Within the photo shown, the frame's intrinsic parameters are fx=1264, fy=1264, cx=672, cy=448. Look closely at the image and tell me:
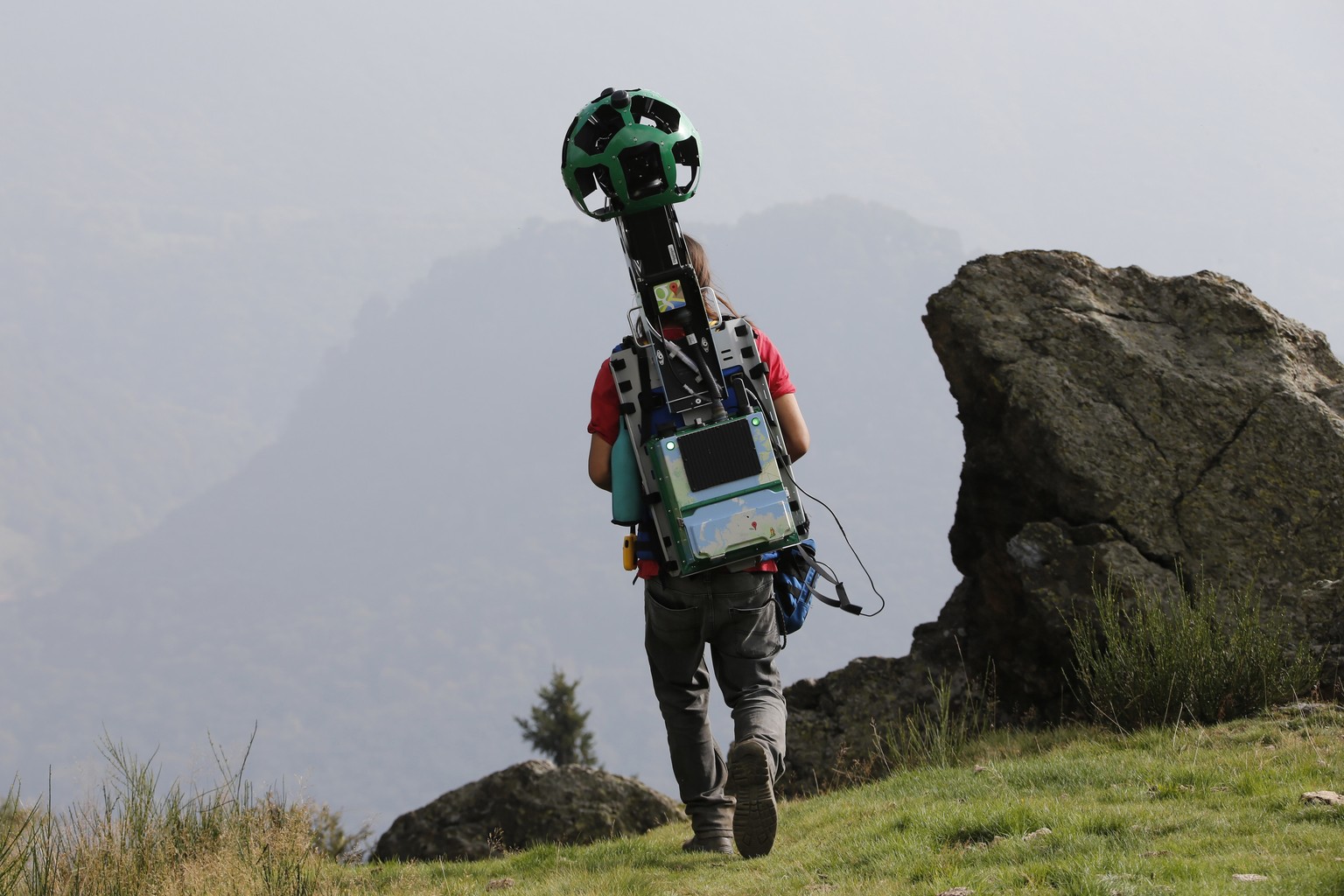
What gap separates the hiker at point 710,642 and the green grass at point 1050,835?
0.36 m

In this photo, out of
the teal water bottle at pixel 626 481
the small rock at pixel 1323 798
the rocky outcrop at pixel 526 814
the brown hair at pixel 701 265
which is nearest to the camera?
the small rock at pixel 1323 798

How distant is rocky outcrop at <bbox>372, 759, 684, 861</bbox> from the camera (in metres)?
9.60

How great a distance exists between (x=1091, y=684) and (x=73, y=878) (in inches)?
227

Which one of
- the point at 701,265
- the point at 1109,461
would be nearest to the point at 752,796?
the point at 701,265

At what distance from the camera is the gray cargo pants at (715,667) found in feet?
19.3

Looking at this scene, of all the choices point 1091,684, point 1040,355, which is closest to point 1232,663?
point 1091,684

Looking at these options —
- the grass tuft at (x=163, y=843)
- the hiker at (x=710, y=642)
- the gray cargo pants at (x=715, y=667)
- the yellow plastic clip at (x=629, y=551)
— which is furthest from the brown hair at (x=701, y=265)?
the grass tuft at (x=163, y=843)

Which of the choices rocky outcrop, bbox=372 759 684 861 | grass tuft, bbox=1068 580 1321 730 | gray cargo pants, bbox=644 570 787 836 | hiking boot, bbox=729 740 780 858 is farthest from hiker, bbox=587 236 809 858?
rocky outcrop, bbox=372 759 684 861

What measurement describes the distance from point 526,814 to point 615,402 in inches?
190

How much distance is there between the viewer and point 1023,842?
503cm

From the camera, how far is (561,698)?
41844 mm

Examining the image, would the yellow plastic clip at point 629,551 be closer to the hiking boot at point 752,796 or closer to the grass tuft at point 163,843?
the hiking boot at point 752,796

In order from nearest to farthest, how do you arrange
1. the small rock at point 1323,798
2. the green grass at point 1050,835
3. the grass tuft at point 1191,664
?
the green grass at point 1050,835
the small rock at point 1323,798
the grass tuft at point 1191,664

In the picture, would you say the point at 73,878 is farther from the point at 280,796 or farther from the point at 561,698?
the point at 561,698
